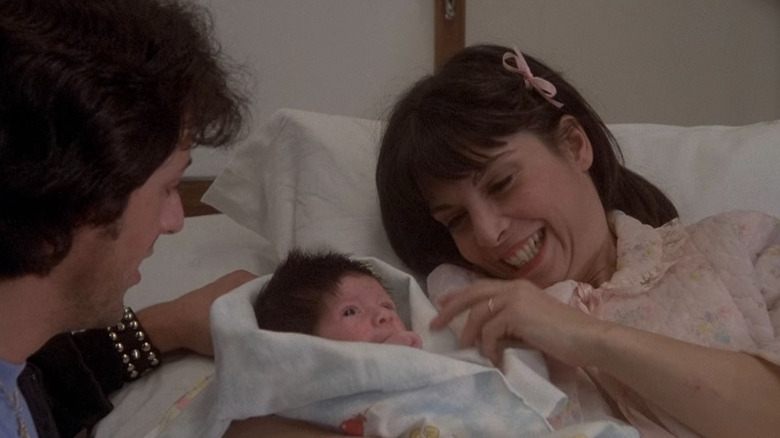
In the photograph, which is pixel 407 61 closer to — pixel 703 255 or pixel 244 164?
pixel 244 164

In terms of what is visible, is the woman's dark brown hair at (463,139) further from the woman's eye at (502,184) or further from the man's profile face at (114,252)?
the man's profile face at (114,252)

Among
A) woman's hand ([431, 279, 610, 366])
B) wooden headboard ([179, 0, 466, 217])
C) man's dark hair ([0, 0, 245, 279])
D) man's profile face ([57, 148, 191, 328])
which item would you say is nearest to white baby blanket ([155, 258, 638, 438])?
woman's hand ([431, 279, 610, 366])

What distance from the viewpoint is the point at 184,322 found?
49.5 inches

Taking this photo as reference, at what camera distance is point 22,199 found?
74 centimetres

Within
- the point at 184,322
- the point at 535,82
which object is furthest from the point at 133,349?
the point at 535,82

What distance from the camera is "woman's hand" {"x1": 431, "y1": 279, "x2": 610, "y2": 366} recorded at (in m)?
1.02

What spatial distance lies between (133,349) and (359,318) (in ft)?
1.34

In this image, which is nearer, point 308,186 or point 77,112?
point 77,112

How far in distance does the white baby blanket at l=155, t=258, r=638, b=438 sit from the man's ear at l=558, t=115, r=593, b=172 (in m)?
0.42

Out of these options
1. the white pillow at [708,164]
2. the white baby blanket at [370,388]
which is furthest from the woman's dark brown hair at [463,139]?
the white baby blanket at [370,388]

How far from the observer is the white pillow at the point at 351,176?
4.94 ft

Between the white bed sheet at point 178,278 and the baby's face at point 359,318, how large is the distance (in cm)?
31

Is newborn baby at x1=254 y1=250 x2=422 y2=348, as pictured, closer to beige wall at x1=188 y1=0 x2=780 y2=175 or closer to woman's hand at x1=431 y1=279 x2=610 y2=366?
woman's hand at x1=431 y1=279 x2=610 y2=366

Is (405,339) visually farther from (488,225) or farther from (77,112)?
(77,112)
